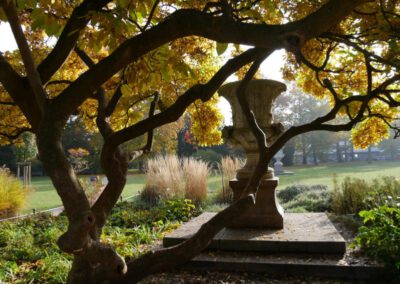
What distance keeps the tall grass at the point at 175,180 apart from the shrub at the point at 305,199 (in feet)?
7.07

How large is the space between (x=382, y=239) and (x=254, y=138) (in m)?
2.03

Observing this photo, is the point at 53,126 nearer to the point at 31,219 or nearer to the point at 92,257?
the point at 92,257

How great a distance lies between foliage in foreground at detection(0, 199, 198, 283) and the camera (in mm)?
3846

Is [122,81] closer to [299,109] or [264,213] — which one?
[264,213]

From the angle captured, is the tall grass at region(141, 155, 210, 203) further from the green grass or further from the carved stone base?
the carved stone base

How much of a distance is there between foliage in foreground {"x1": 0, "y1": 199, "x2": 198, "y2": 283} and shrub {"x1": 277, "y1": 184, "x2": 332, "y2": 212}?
97.8 inches

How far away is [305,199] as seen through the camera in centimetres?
880

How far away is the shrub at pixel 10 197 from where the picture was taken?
26.5 feet

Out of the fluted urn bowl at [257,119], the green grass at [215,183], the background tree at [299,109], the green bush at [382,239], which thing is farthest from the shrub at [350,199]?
the background tree at [299,109]

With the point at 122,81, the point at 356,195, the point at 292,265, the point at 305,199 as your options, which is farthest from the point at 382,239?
the point at 305,199

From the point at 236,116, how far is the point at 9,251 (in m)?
3.76

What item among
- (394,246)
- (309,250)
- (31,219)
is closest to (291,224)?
(309,250)

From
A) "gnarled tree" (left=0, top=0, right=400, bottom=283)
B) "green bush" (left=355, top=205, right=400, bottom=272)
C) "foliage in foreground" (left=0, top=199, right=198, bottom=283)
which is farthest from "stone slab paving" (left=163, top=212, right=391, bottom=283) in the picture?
"gnarled tree" (left=0, top=0, right=400, bottom=283)

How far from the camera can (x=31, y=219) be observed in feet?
24.1
